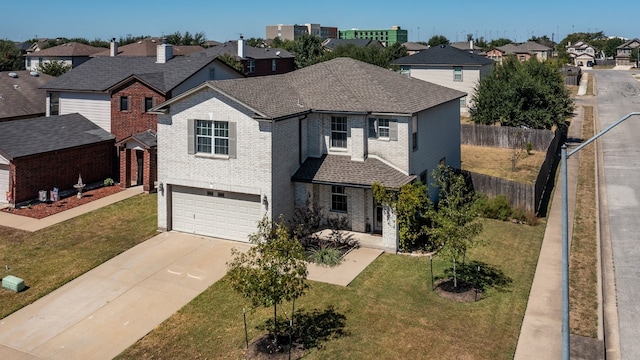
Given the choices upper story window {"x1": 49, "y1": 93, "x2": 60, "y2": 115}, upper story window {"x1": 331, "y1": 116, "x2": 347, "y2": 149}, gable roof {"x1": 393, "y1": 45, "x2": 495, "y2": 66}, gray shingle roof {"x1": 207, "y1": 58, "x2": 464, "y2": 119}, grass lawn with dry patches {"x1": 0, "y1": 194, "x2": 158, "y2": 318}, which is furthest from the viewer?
gable roof {"x1": 393, "y1": 45, "x2": 495, "y2": 66}

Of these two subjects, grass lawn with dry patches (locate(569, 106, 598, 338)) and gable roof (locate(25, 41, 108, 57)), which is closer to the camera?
grass lawn with dry patches (locate(569, 106, 598, 338))

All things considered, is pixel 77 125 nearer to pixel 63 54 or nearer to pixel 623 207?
pixel 623 207

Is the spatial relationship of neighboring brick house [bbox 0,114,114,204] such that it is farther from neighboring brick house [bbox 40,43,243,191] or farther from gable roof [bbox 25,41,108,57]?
gable roof [bbox 25,41,108,57]

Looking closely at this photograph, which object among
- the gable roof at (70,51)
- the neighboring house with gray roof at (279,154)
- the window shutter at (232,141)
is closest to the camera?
the neighboring house with gray roof at (279,154)

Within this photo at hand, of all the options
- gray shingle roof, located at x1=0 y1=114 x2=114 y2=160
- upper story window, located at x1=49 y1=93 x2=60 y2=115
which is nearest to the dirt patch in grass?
gray shingle roof, located at x1=0 y1=114 x2=114 y2=160

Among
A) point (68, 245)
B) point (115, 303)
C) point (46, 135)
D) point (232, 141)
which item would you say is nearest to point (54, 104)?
point (46, 135)

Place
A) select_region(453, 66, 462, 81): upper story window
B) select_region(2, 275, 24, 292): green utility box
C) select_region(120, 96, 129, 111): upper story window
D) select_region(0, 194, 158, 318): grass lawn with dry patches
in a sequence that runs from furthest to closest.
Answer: select_region(453, 66, 462, 81): upper story window < select_region(120, 96, 129, 111): upper story window < select_region(0, 194, 158, 318): grass lawn with dry patches < select_region(2, 275, 24, 292): green utility box

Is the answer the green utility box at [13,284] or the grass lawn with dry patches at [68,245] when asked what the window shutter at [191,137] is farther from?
the green utility box at [13,284]

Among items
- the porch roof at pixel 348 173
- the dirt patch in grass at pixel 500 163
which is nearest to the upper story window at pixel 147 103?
the porch roof at pixel 348 173
